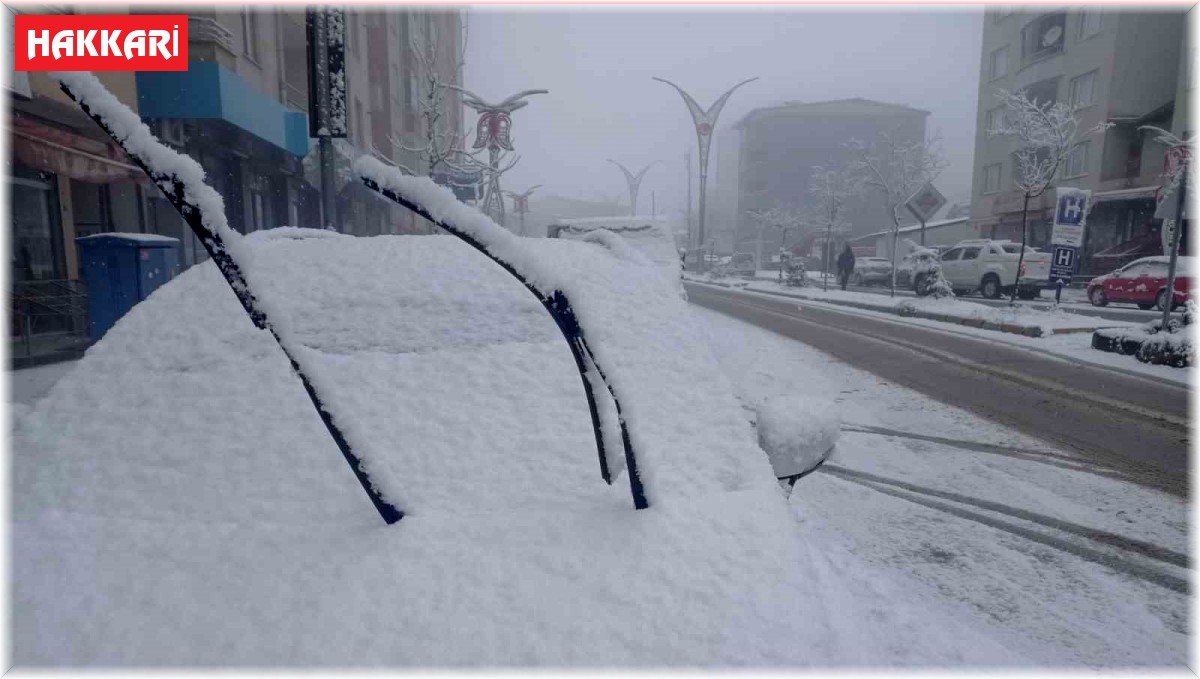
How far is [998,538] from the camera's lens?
10.7ft

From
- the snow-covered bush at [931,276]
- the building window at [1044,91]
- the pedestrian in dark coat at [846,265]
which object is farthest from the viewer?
the building window at [1044,91]

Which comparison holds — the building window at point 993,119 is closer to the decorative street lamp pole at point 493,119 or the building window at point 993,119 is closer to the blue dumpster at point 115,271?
the decorative street lamp pole at point 493,119

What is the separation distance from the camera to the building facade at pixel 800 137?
75.6 m

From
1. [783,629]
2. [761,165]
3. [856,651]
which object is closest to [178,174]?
[783,629]

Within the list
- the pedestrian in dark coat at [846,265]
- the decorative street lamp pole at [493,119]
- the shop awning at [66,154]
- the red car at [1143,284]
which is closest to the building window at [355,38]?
the decorative street lamp pole at [493,119]

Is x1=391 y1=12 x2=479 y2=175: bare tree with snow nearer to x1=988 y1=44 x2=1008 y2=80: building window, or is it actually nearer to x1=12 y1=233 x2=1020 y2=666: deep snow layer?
x1=12 y1=233 x2=1020 y2=666: deep snow layer

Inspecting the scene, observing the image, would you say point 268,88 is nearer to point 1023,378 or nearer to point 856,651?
point 1023,378

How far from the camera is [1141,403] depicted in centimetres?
604

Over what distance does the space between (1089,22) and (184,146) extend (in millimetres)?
33867

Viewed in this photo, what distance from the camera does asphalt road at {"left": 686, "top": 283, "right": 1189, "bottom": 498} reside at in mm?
4555

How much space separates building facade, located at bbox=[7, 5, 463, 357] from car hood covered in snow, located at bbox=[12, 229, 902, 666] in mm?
4774

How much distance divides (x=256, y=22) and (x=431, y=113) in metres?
3.64

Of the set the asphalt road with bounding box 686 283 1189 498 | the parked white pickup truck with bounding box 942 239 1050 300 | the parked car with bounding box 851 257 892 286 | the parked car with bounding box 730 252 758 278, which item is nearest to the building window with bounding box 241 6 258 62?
the asphalt road with bounding box 686 283 1189 498

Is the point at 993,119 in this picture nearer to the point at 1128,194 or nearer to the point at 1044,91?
the point at 1044,91
